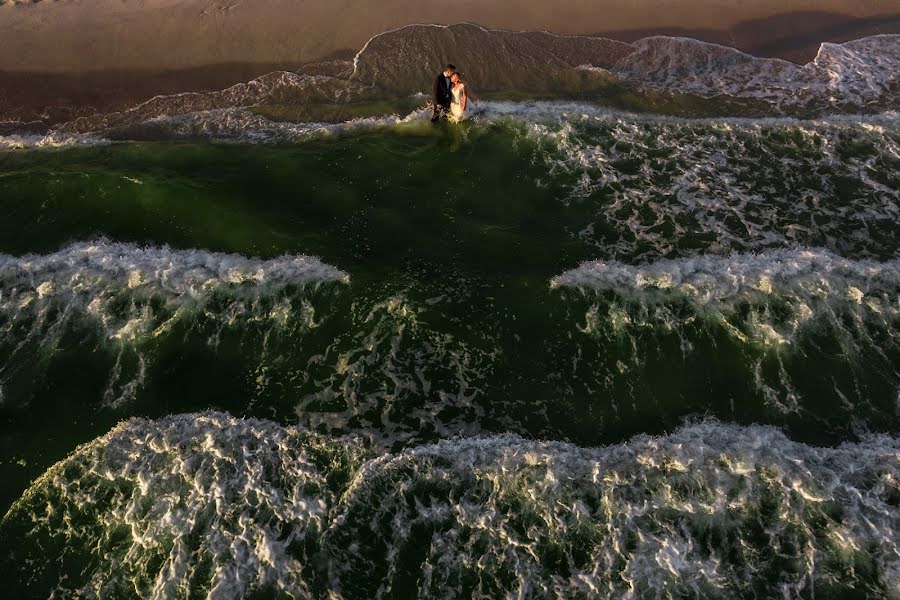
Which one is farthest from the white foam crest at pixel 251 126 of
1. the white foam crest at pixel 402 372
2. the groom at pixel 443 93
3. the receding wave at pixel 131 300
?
the white foam crest at pixel 402 372

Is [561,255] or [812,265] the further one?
[561,255]

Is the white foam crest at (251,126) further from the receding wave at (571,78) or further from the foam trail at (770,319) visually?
the foam trail at (770,319)

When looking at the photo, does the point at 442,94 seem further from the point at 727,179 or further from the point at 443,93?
the point at 727,179

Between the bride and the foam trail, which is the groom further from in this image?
the foam trail

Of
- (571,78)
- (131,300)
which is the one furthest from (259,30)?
(131,300)

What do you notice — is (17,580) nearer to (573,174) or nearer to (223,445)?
(223,445)

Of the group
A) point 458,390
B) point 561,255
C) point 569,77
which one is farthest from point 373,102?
point 458,390
